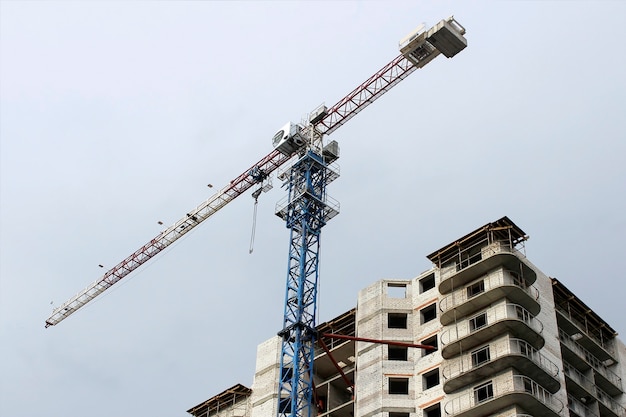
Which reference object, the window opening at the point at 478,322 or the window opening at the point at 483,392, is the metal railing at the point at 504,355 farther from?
the window opening at the point at 478,322

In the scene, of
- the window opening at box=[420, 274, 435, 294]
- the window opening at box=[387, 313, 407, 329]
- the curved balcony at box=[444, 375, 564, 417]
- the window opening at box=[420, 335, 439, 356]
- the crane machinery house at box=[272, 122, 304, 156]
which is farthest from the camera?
the crane machinery house at box=[272, 122, 304, 156]

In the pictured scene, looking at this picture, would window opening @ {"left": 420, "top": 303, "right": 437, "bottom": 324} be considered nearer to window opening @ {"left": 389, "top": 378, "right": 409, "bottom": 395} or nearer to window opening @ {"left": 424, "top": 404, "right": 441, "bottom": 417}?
window opening @ {"left": 389, "top": 378, "right": 409, "bottom": 395}

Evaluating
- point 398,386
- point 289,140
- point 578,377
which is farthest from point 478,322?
point 289,140

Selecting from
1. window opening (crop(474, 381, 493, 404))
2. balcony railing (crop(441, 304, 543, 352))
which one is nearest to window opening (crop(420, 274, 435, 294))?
balcony railing (crop(441, 304, 543, 352))

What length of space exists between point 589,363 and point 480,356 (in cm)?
1289

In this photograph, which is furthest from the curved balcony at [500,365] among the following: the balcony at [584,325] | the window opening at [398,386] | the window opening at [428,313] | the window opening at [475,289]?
the balcony at [584,325]

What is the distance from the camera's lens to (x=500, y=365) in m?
74.6

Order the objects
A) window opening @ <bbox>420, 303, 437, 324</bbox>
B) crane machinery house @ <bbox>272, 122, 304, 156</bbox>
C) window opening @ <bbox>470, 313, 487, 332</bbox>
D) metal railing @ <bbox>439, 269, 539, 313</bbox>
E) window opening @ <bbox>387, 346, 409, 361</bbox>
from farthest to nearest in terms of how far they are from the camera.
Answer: crane machinery house @ <bbox>272, 122, 304, 156</bbox>
window opening @ <bbox>420, 303, 437, 324</bbox>
window opening @ <bbox>387, 346, 409, 361</bbox>
metal railing @ <bbox>439, 269, 539, 313</bbox>
window opening @ <bbox>470, 313, 487, 332</bbox>

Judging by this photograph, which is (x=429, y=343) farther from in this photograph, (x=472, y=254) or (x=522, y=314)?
(x=522, y=314)

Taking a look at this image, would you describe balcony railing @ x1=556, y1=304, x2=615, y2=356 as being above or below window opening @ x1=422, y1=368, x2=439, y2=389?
above

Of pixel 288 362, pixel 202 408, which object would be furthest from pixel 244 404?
pixel 288 362

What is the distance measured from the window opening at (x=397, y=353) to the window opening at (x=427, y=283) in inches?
215

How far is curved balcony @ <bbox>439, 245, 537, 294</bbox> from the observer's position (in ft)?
261

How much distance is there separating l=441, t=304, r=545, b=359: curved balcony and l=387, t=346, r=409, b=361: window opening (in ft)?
15.5
